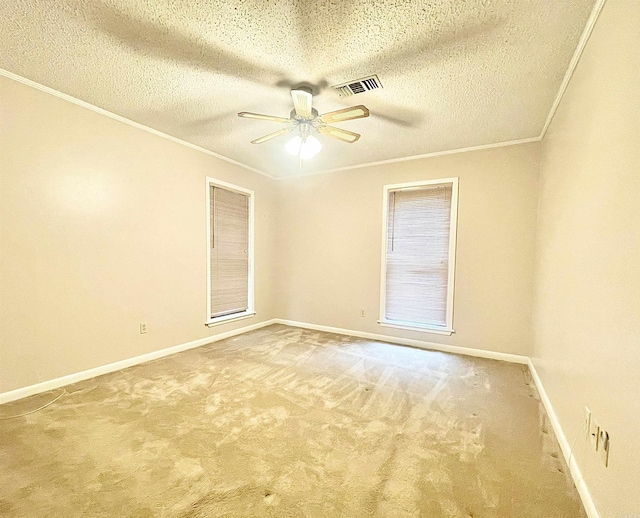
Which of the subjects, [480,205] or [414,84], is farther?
[480,205]

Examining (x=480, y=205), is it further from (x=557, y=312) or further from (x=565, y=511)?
(x=565, y=511)

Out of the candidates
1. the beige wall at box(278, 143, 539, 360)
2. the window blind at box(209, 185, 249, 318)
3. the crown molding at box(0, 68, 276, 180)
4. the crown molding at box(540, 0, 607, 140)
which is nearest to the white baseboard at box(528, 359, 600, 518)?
the beige wall at box(278, 143, 539, 360)

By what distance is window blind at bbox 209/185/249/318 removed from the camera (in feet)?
13.0

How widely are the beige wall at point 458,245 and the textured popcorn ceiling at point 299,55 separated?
2.28 ft

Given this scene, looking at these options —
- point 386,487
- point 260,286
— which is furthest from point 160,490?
point 260,286

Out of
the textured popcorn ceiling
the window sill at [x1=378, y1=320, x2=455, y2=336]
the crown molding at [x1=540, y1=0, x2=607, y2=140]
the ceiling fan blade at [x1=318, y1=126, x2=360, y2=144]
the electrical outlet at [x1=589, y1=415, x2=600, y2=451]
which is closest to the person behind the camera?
the electrical outlet at [x1=589, y1=415, x2=600, y2=451]

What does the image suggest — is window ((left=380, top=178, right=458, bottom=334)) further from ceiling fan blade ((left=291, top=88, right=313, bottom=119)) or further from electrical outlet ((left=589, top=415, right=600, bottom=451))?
electrical outlet ((left=589, top=415, right=600, bottom=451))

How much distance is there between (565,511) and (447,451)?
0.55 metres

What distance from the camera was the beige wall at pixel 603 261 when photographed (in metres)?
1.06

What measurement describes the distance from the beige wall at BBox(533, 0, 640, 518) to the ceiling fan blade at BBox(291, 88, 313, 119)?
1.70 m

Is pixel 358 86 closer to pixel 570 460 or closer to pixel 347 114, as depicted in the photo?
pixel 347 114

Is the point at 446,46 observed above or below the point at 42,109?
above

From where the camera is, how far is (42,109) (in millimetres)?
2324

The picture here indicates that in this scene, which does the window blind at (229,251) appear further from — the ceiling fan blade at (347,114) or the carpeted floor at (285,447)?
the ceiling fan blade at (347,114)
